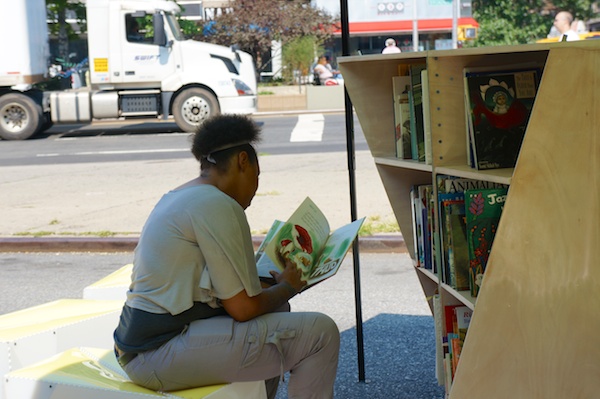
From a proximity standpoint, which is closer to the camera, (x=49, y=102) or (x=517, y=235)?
(x=517, y=235)

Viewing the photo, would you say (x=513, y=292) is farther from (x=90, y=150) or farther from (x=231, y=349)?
(x=90, y=150)

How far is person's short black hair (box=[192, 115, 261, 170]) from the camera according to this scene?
11.3ft

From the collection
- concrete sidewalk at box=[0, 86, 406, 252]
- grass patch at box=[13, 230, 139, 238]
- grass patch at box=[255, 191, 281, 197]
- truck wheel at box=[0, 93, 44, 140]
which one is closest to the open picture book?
concrete sidewalk at box=[0, 86, 406, 252]

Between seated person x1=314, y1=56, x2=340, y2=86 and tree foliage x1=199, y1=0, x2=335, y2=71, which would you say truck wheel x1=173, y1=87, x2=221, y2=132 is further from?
tree foliage x1=199, y1=0, x2=335, y2=71

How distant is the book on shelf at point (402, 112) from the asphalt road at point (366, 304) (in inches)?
52.4

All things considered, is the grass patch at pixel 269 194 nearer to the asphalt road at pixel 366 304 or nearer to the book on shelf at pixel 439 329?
the asphalt road at pixel 366 304

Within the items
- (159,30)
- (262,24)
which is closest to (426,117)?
(159,30)

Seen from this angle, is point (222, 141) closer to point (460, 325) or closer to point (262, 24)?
point (460, 325)

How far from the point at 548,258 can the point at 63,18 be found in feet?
86.7

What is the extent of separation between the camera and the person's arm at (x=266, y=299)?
3.31 meters

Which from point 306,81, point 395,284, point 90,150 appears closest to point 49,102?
point 90,150

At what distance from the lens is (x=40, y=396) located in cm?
354

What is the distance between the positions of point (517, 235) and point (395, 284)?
396cm

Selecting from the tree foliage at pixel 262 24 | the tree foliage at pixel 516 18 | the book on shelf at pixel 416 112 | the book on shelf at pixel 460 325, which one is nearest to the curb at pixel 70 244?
the book on shelf at pixel 416 112
